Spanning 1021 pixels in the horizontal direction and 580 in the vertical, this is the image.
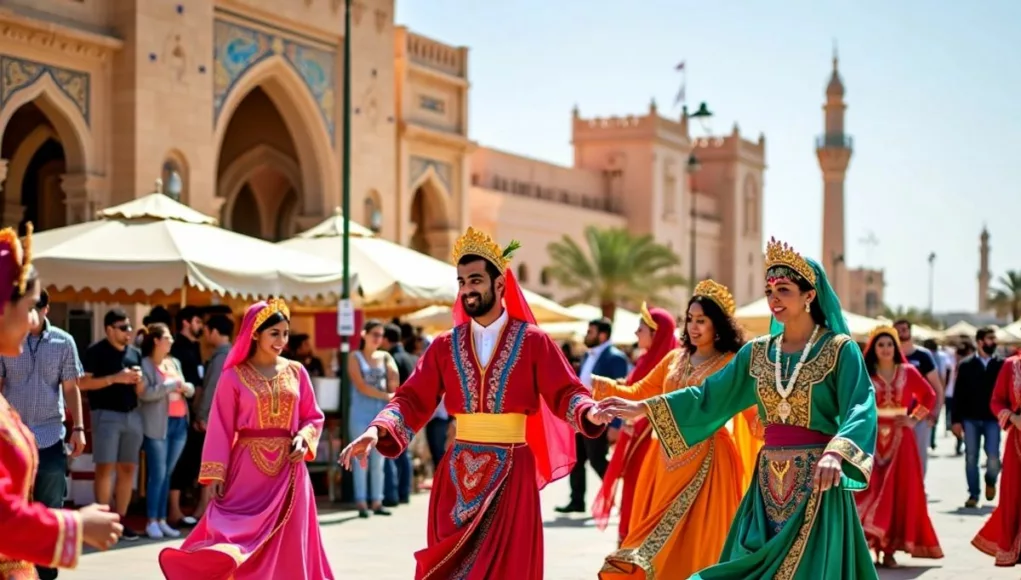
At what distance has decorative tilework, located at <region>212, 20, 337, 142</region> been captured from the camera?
24797mm

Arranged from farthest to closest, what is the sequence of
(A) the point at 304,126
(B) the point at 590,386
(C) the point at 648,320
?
1. (A) the point at 304,126
2. (B) the point at 590,386
3. (C) the point at 648,320

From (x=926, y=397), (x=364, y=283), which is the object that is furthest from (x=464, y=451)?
(x=364, y=283)

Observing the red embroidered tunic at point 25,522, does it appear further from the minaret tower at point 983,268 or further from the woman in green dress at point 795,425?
the minaret tower at point 983,268

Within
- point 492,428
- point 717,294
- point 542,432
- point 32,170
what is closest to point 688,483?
point 717,294

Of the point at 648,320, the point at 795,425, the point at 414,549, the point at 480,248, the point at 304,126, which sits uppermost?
the point at 304,126

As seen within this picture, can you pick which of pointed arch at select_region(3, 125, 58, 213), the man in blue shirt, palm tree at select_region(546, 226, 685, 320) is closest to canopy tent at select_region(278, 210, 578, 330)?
the man in blue shirt

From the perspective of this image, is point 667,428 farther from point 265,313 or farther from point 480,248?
point 265,313

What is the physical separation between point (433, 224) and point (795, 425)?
27.5 m

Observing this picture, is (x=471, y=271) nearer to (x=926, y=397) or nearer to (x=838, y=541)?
(x=838, y=541)

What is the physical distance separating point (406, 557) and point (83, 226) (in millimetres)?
5304

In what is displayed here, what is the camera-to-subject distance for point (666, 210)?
61.2 meters

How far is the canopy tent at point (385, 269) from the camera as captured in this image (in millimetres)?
17438

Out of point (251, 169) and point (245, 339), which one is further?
point (251, 169)

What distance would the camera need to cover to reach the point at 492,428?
23.6 feet
